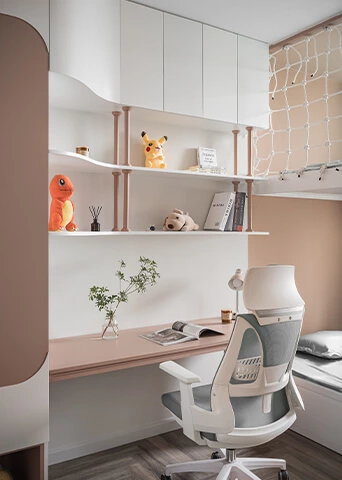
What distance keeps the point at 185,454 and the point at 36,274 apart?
1.51m

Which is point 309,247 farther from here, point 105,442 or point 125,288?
point 105,442

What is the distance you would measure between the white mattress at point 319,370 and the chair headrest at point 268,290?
1.01m

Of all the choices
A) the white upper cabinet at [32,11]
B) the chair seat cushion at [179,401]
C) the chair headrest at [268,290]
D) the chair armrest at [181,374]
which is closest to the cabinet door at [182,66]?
the white upper cabinet at [32,11]

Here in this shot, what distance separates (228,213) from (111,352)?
130 cm

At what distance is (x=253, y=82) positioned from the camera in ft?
10.8

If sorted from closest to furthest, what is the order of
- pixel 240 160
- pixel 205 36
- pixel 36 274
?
pixel 36 274 < pixel 205 36 < pixel 240 160

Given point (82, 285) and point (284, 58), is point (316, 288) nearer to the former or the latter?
point (284, 58)

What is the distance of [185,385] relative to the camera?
2271mm

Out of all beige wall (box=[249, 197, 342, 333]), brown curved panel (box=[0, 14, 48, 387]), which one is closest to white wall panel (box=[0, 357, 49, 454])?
brown curved panel (box=[0, 14, 48, 387])

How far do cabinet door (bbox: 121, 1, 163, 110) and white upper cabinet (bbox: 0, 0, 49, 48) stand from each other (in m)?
0.56

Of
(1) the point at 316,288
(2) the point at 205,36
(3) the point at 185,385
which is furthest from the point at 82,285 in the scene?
(1) the point at 316,288

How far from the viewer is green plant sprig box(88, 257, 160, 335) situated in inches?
109

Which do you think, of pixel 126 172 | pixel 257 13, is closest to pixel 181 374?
pixel 126 172

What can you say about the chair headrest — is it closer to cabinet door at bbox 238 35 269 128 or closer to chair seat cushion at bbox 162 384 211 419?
chair seat cushion at bbox 162 384 211 419
